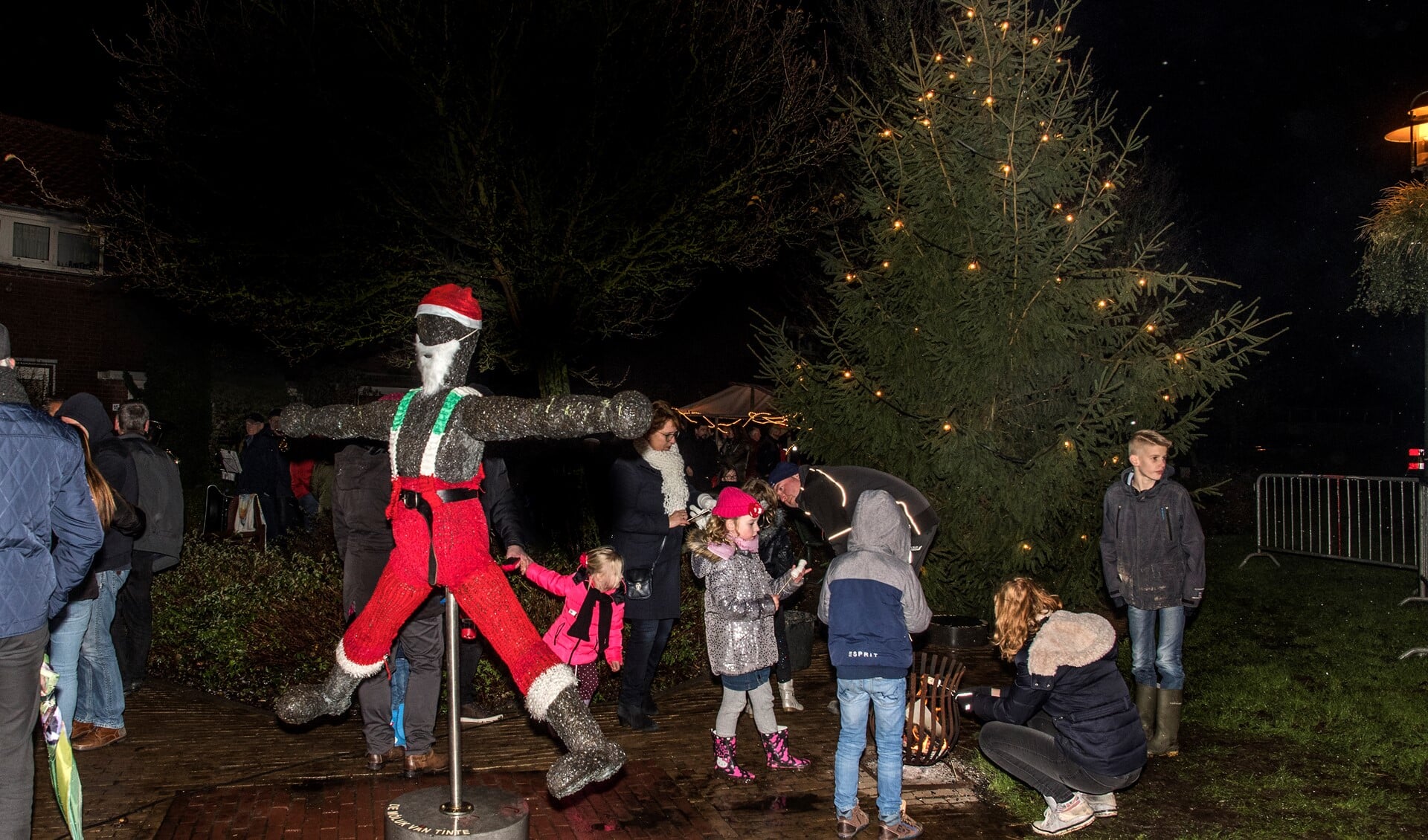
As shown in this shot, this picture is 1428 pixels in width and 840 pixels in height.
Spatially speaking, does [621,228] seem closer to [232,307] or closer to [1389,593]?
[232,307]

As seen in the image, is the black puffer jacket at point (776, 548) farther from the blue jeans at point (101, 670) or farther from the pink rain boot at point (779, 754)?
the blue jeans at point (101, 670)

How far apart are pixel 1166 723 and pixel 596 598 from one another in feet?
11.7

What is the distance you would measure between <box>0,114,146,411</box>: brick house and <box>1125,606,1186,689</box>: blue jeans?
62.3 ft

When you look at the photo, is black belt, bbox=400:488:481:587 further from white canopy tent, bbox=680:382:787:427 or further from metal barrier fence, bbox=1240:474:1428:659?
white canopy tent, bbox=680:382:787:427

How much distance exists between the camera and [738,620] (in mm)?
5938

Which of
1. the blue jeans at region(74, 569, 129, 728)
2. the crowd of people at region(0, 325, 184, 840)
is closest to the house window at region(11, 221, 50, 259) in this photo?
the crowd of people at region(0, 325, 184, 840)

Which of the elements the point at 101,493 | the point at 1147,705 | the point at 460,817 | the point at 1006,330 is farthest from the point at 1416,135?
the point at 101,493

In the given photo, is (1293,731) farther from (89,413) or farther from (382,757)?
(89,413)

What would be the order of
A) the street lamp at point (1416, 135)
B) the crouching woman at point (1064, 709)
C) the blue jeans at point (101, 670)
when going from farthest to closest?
the street lamp at point (1416, 135) < the blue jeans at point (101, 670) < the crouching woman at point (1064, 709)

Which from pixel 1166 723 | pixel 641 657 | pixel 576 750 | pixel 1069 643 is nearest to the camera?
pixel 576 750

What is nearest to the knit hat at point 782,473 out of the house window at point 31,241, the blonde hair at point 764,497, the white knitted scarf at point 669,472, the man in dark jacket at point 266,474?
the blonde hair at point 764,497

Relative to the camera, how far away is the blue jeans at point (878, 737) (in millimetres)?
5078

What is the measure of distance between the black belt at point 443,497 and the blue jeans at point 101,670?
3.27 metres

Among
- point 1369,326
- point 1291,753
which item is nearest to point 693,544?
point 1291,753
